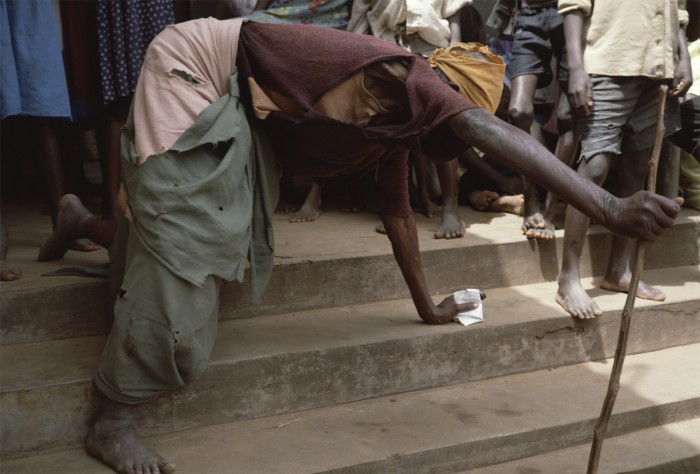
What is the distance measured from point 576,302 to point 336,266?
122 cm

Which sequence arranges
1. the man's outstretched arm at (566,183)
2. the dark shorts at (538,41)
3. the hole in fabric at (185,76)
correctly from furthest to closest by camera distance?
the dark shorts at (538,41) < the hole in fabric at (185,76) < the man's outstretched arm at (566,183)

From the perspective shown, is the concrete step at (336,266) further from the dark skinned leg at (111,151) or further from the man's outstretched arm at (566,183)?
the man's outstretched arm at (566,183)

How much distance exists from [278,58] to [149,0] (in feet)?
5.41

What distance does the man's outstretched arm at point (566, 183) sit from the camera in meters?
2.13

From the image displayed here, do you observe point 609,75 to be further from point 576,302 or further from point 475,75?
point 475,75

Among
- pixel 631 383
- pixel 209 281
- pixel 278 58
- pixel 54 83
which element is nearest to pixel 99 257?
pixel 54 83

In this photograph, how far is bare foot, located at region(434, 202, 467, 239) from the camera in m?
4.41

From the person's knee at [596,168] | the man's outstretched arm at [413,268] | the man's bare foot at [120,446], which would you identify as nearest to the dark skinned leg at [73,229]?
the man's bare foot at [120,446]

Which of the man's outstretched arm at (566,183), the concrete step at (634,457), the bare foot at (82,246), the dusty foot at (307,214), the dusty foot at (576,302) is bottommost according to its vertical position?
the concrete step at (634,457)

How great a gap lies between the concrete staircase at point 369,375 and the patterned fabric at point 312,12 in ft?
4.23

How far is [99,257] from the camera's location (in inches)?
147

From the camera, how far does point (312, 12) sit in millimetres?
4746

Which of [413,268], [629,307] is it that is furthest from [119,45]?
[629,307]

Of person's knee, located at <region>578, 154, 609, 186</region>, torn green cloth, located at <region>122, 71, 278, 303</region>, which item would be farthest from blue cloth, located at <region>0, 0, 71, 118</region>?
person's knee, located at <region>578, 154, 609, 186</region>
